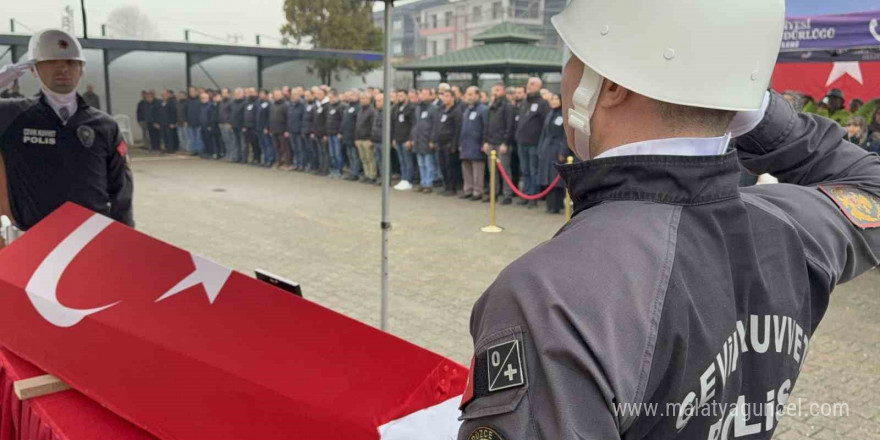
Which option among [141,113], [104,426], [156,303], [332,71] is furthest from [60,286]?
[332,71]

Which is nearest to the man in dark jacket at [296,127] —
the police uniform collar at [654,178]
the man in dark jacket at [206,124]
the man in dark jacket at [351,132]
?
the man in dark jacket at [351,132]

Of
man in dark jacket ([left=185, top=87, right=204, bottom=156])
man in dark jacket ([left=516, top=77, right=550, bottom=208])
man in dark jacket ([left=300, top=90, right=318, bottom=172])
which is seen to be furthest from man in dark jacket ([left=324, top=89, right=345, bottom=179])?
man in dark jacket ([left=185, top=87, right=204, bottom=156])

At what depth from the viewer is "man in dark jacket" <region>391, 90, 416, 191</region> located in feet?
45.3

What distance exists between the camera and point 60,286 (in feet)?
8.58

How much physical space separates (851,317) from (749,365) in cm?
582

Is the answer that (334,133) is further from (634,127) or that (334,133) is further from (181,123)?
(634,127)

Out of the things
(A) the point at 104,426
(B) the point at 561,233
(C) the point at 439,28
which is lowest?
(A) the point at 104,426

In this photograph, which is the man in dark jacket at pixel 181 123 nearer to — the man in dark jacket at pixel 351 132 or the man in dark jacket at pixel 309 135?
the man in dark jacket at pixel 309 135

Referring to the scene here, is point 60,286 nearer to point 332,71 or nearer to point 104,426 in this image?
point 104,426

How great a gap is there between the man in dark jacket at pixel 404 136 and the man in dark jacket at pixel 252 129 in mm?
5140

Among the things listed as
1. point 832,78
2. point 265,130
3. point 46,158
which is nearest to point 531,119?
point 832,78

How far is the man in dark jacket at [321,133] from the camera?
15.5 metres

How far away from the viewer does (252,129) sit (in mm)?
18016

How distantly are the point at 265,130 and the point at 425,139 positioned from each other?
242 inches
